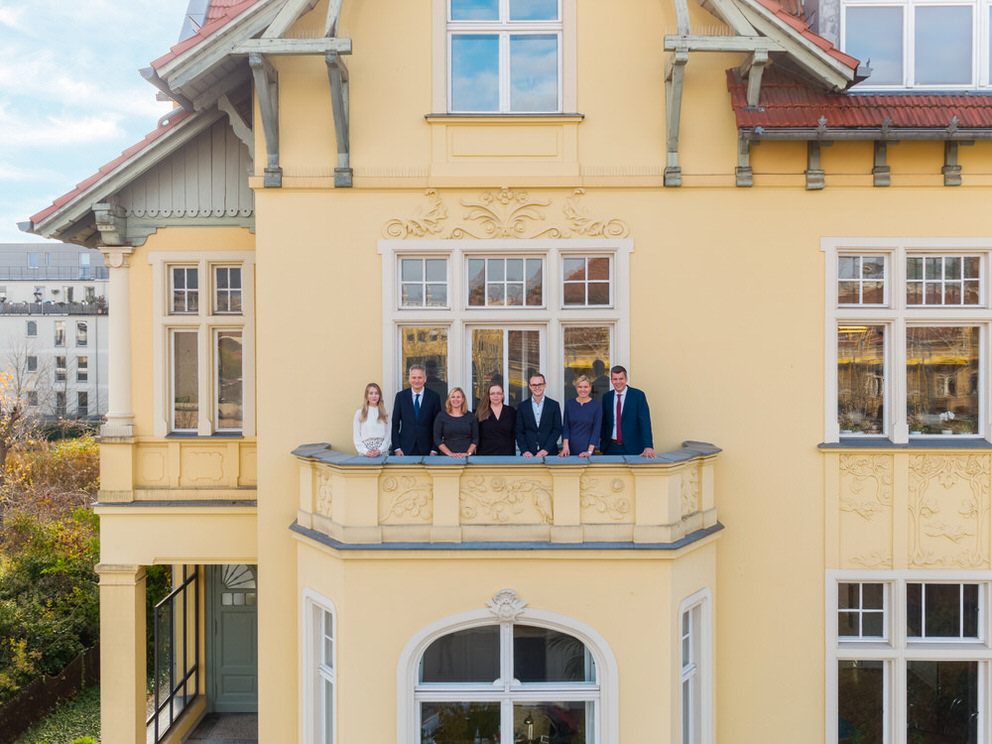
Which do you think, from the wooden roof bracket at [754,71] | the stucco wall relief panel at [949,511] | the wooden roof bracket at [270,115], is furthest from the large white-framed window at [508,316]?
the stucco wall relief panel at [949,511]

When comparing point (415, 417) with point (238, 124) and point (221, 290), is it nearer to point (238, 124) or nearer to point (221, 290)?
point (221, 290)

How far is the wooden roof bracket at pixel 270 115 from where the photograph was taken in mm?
6691

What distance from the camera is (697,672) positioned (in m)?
6.57

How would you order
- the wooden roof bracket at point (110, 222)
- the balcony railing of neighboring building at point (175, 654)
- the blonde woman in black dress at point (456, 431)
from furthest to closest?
the balcony railing of neighboring building at point (175, 654), the wooden roof bracket at point (110, 222), the blonde woman in black dress at point (456, 431)

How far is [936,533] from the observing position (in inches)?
273

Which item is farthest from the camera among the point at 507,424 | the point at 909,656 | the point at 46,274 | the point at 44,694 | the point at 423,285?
the point at 46,274

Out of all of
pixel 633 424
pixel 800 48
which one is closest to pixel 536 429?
pixel 633 424

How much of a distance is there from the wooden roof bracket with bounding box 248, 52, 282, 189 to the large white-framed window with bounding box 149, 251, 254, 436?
1.35 meters

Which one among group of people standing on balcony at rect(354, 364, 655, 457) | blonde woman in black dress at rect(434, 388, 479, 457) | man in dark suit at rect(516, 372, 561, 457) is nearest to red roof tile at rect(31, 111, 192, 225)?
group of people standing on balcony at rect(354, 364, 655, 457)

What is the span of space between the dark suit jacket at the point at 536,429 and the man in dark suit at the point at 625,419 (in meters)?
0.53

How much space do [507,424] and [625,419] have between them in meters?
1.17

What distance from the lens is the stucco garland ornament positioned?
5.93 metres

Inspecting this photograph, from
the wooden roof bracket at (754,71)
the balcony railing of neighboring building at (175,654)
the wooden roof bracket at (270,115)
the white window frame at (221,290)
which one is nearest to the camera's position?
the wooden roof bracket at (754,71)

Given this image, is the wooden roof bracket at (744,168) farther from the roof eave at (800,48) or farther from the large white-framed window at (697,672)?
the large white-framed window at (697,672)
